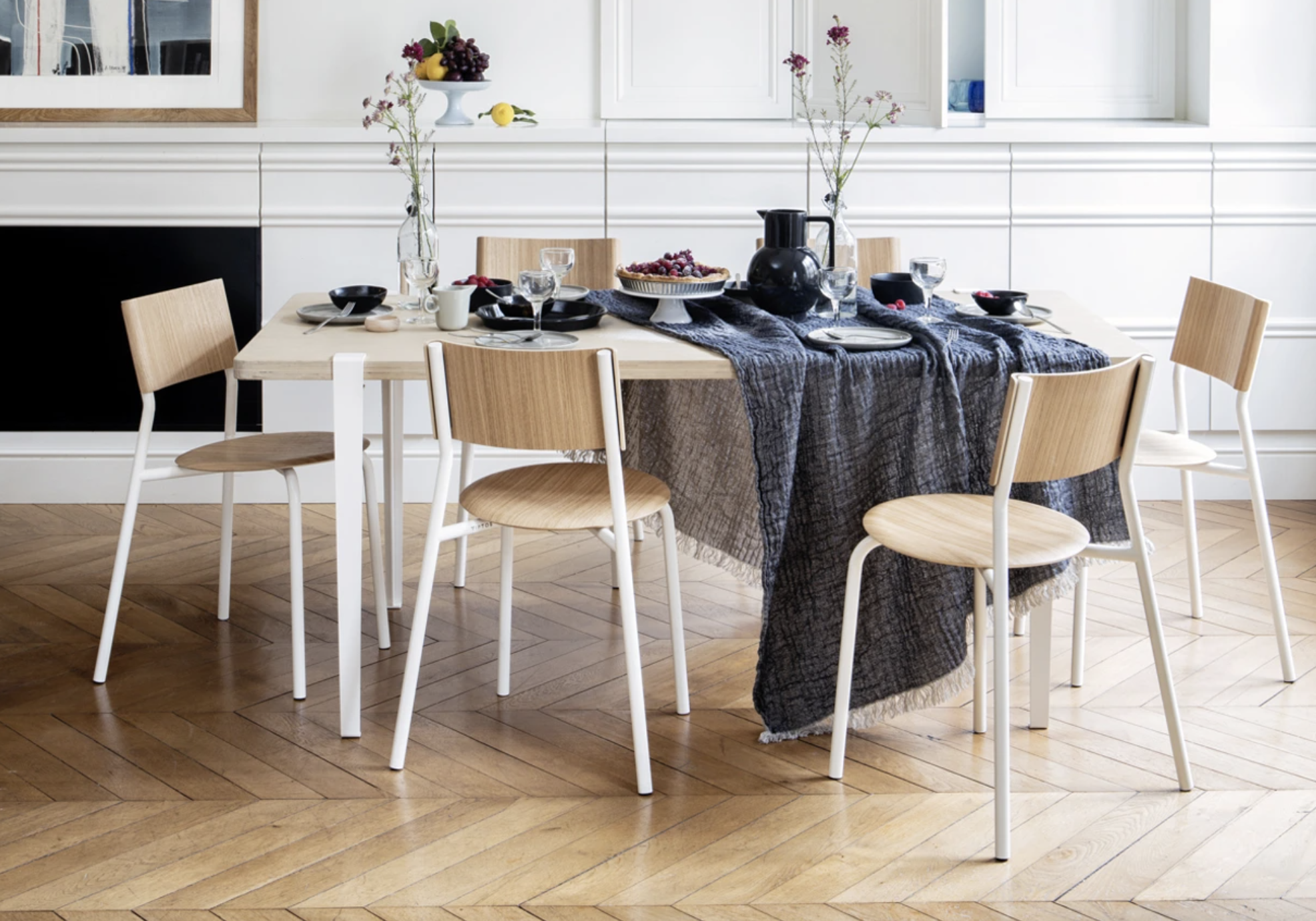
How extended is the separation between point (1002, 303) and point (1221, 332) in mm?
520

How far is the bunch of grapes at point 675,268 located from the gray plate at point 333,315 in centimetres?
60

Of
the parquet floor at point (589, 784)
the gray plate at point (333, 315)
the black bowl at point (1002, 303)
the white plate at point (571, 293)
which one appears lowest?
the parquet floor at point (589, 784)

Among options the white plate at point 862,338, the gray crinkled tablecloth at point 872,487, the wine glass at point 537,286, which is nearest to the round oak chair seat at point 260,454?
the wine glass at point 537,286

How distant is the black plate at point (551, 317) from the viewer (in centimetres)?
313

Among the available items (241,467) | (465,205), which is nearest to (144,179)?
(465,205)

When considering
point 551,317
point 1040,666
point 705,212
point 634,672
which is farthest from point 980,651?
point 705,212

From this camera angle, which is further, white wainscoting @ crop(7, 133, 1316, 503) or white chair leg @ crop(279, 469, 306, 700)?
white wainscoting @ crop(7, 133, 1316, 503)

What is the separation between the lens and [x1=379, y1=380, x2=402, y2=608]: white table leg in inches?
134

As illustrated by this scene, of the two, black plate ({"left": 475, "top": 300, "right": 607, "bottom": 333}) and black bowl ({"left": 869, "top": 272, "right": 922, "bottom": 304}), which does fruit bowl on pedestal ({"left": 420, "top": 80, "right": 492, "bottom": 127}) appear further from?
black bowl ({"left": 869, "top": 272, "right": 922, "bottom": 304})

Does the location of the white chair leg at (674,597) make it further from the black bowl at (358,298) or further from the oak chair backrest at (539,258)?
the oak chair backrest at (539,258)

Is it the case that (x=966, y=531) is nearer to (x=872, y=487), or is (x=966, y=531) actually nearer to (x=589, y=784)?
(x=872, y=487)

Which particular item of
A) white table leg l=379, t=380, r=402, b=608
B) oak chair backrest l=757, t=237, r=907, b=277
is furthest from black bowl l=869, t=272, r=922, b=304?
white table leg l=379, t=380, r=402, b=608

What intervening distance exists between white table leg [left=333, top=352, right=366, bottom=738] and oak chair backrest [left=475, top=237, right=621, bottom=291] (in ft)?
3.91

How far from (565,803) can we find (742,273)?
2.36 m
